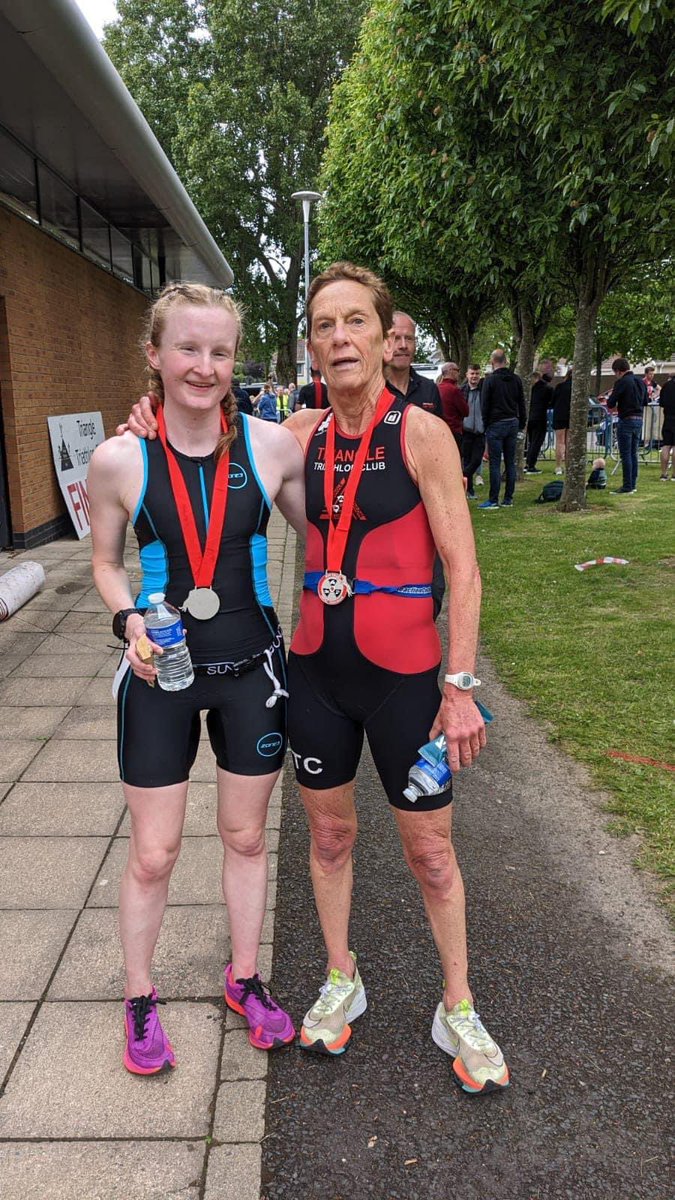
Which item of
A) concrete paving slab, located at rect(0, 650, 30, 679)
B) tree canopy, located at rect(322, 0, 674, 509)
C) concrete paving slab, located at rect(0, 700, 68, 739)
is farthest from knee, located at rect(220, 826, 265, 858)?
tree canopy, located at rect(322, 0, 674, 509)

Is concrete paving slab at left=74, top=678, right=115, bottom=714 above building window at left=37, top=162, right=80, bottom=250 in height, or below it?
below

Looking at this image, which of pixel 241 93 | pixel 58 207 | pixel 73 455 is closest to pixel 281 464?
pixel 73 455

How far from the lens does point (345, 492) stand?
2184 millimetres

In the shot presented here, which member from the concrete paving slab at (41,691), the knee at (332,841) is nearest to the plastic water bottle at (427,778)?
the knee at (332,841)

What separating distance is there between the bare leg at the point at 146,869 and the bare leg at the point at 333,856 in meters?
0.37

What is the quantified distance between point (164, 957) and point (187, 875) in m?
0.50

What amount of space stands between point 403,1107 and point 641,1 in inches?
240

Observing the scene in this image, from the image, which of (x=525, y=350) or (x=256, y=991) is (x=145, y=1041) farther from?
(x=525, y=350)

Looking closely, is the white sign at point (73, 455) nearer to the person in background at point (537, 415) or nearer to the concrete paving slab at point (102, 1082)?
the person in background at point (537, 415)

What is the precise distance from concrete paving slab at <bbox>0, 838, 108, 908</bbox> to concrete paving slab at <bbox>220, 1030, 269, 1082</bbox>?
894 mm

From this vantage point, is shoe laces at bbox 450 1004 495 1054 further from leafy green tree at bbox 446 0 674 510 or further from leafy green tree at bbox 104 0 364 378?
leafy green tree at bbox 104 0 364 378

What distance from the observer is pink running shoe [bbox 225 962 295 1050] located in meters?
2.43

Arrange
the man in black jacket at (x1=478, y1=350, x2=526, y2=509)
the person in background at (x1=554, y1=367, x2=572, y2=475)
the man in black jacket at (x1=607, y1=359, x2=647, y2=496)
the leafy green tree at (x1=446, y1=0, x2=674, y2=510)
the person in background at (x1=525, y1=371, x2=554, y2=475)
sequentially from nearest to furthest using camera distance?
the leafy green tree at (x1=446, y1=0, x2=674, y2=510) → the man in black jacket at (x1=478, y1=350, x2=526, y2=509) → the man in black jacket at (x1=607, y1=359, x2=647, y2=496) → the person in background at (x1=554, y1=367, x2=572, y2=475) → the person in background at (x1=525, y1=371, x2=554, y2=475)

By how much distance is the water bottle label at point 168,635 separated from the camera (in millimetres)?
2078
